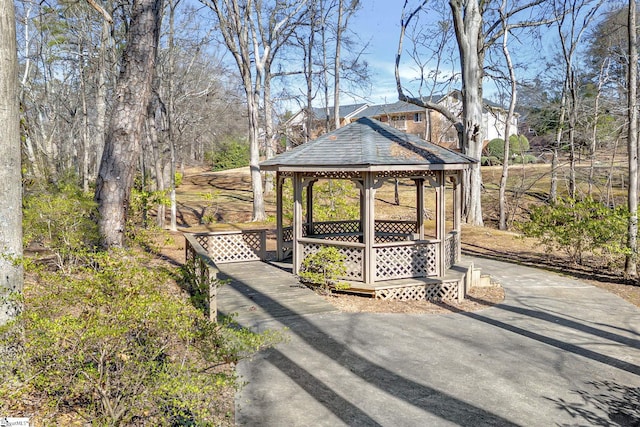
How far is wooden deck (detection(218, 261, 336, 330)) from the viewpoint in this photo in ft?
27.8

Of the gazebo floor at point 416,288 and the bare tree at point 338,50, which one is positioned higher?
the bare tree at point 338,50

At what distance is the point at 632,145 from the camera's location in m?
11.1

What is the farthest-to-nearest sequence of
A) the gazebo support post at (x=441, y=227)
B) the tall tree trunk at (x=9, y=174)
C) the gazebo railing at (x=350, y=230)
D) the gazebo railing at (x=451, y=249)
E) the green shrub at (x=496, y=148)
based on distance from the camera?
the green shrub at (x=496, y=148) < the gazebo railing at (x=350, y=230) < the gazebo railing at (x=451, y=249) < the gazebo support post at (x=441, y=227) < the tall tree trunk at (x=9, y=174)

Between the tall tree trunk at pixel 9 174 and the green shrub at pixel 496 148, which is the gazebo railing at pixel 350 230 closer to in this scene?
the tall tree trunk at pixel 9 174

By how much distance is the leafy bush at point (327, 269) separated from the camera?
32.4 feet

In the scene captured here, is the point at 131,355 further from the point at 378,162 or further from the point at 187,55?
the point at 187,55

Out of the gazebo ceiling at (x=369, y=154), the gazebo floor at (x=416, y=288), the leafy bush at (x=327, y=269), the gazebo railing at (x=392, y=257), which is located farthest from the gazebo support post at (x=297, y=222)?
the gazebo floor at (x=416, y=288)

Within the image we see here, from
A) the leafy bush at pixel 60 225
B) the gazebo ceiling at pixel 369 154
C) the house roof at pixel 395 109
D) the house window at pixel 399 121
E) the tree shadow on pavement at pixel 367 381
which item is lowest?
the tree shadow on pavement at pixel 367 381

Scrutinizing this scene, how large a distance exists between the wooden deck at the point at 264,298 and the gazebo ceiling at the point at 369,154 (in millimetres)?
2586

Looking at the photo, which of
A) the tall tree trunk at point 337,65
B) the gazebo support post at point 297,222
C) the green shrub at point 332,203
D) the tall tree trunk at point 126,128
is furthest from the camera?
the tall tree trunk at point 337,65

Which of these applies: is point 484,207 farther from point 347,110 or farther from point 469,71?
point 347,110

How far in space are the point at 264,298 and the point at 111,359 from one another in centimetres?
501

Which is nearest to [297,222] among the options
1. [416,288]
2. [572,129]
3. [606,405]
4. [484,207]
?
[416,288]

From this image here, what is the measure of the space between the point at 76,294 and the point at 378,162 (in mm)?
6430
